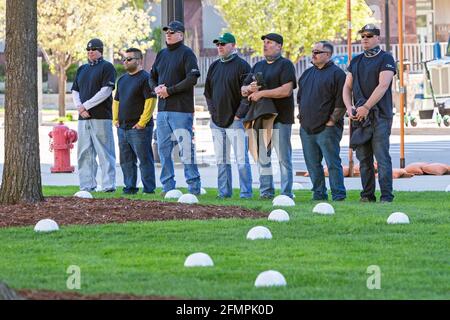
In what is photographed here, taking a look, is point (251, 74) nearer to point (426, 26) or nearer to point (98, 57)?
point (98, 57)

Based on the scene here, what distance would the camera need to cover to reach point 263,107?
49.5 feet

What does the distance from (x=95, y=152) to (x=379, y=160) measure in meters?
4.28

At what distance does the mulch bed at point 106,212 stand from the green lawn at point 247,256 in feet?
1.38

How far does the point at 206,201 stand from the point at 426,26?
136 ft

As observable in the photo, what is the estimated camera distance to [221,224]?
1210cm

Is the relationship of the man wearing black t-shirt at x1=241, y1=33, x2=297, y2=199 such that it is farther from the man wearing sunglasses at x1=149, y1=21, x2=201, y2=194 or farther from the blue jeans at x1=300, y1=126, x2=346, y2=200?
the man wearing sunglasses at x1=149, y1=21, x2=201, y2=194

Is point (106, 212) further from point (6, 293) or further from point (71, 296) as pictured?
point (6, 293)

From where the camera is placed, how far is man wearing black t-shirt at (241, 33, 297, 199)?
596 inches

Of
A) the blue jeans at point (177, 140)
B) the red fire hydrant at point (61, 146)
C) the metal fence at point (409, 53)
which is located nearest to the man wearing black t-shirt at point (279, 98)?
the blue jeans at point (177, 140)

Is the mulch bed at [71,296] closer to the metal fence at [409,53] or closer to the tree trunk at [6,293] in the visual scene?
the tree trunk at [6,293]

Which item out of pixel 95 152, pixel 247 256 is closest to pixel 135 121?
pixel 95 152

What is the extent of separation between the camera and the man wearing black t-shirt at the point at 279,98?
15148mm

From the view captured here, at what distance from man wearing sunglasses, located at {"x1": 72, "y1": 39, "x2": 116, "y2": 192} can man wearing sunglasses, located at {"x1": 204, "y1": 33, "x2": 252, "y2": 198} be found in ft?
5.50

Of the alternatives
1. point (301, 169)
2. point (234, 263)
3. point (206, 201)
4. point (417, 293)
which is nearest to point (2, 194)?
point (206, 201)
